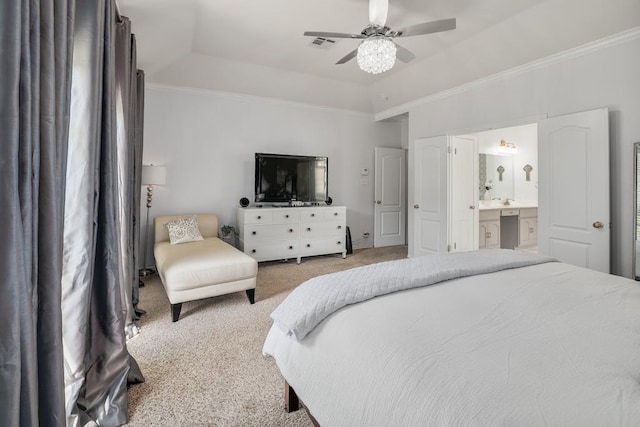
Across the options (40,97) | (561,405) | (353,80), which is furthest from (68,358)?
(353,80)

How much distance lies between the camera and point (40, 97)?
894mm

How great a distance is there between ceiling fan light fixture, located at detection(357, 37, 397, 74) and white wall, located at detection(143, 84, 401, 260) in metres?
2.88

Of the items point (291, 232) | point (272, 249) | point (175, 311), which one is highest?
point (291, 232)

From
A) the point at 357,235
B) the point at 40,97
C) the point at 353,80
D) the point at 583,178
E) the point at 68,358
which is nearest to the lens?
the point at 40,97

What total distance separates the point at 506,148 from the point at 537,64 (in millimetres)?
2844

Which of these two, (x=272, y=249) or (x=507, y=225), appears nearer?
(x=272, y=249)

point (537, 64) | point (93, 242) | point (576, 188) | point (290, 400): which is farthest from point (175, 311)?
point (537, 64)

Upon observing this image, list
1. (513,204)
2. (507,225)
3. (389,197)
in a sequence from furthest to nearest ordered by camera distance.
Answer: (389,197) < (513,204) < (507,225)

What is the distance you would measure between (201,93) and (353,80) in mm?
2408

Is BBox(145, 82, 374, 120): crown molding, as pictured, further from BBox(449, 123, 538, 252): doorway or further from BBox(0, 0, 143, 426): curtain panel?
BBox(0, 0, 143, 426): curtain panel

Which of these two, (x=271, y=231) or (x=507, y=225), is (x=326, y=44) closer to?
(x=271, y=231)

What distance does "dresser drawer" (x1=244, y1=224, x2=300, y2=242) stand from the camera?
14.8 feet

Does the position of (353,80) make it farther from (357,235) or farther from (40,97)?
(40,97)

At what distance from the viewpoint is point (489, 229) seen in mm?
5375
